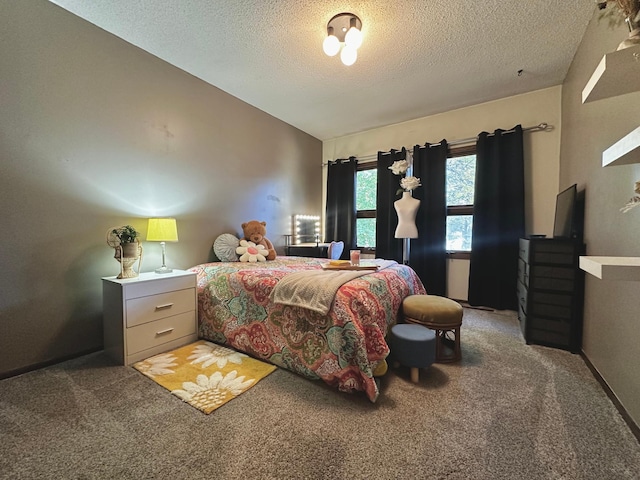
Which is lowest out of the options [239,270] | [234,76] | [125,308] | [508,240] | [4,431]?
[4,431]

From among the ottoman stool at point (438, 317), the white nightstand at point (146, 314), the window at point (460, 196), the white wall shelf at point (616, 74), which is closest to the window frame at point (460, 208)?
the window at point (460, 196)

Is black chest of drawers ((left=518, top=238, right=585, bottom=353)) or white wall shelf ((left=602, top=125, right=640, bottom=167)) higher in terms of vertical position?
white wall shelf ((left=602, top=125, right=640, bottom=167))

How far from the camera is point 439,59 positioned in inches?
101

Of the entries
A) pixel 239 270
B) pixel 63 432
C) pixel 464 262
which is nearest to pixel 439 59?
pixel 464 262

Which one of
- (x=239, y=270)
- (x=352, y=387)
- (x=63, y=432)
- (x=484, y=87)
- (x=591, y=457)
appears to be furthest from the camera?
(x=484, y=87)

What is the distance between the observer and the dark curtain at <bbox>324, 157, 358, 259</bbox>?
4.48 metres

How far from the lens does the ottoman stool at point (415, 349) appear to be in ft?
5.57

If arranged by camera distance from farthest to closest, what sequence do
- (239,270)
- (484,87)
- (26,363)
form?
1. (484,87)
2. (239,270)
3. (26,363)

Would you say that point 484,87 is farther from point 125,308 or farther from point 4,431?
point 4,431

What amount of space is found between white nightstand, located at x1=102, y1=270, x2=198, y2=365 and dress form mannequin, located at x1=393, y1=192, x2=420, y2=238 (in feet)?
8.26

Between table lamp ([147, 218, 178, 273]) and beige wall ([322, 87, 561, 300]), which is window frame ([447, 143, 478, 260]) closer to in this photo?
beige wall ([322, 87, 561, 300])

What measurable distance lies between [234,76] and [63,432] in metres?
3.15

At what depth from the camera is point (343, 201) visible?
4562 mm

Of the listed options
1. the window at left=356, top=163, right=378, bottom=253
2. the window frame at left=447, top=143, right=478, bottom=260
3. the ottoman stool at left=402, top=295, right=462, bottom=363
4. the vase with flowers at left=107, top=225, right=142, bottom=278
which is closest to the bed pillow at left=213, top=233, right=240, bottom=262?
the vase with flowers at left=107, top=225, right=142, bottom=278
